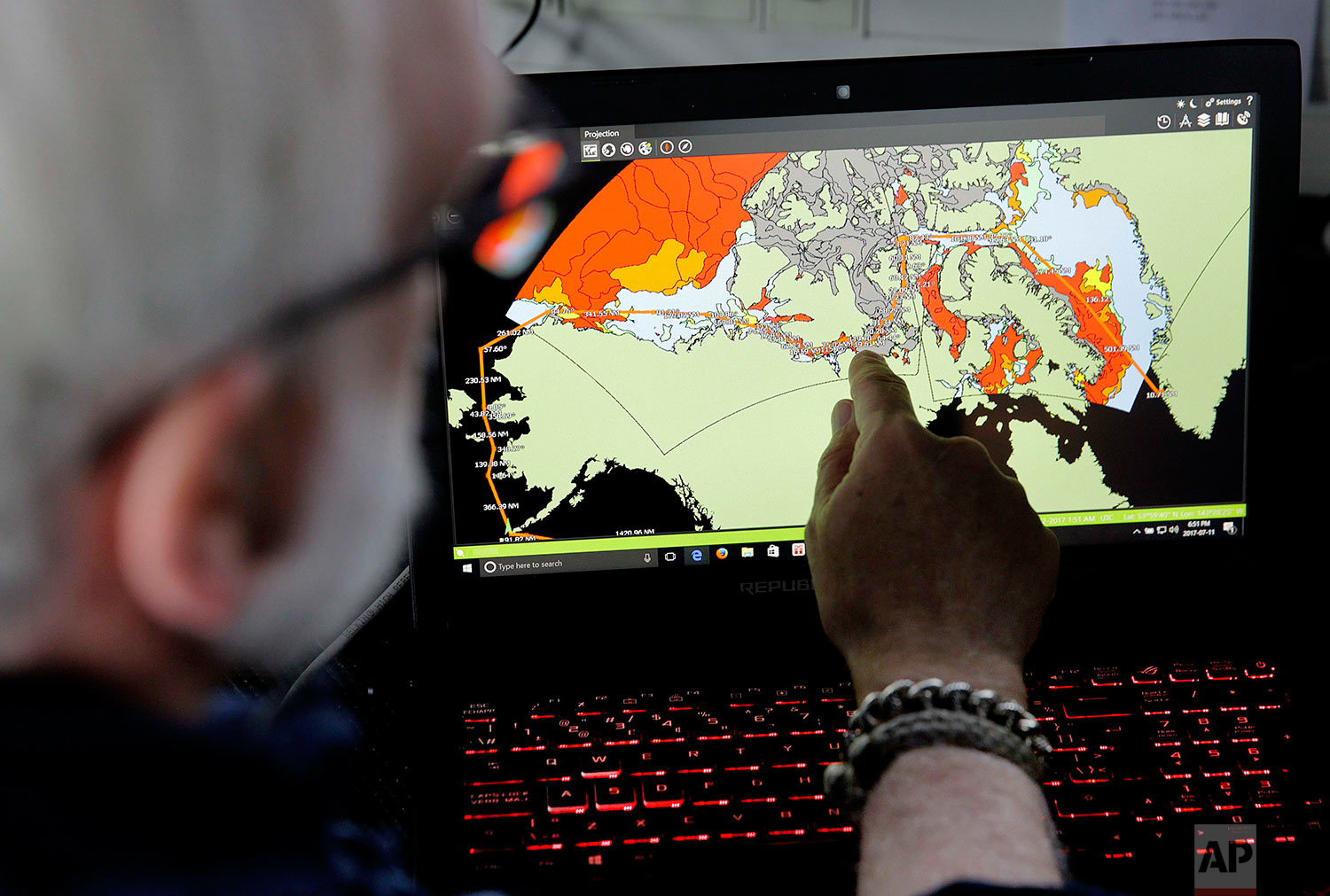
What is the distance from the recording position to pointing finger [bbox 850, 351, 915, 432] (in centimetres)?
68

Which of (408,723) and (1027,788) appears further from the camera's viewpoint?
(408,723)

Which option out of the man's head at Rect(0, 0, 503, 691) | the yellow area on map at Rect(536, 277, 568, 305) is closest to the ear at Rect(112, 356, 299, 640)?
the man's head at Rect(0, 0, 503, 691)

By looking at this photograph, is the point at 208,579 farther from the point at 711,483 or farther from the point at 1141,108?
the point at 1141,108

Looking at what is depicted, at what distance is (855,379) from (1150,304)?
0.22m

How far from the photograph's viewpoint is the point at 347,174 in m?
0.31

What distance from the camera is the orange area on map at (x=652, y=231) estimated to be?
669 mm

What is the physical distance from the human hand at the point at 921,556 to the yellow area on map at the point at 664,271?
0.52 ft

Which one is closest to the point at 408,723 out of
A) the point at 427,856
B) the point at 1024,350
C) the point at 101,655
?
the point at 427,856

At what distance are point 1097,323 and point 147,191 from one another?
63 centimetres

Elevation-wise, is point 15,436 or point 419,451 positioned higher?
point 419,451

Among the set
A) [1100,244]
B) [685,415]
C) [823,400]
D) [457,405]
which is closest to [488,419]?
[457,405]

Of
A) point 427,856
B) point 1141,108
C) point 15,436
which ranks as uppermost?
point 1141,108

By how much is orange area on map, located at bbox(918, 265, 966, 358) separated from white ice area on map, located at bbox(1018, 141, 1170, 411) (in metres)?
0.07

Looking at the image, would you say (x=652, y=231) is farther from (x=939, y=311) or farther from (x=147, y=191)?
(x=147, y=191)
